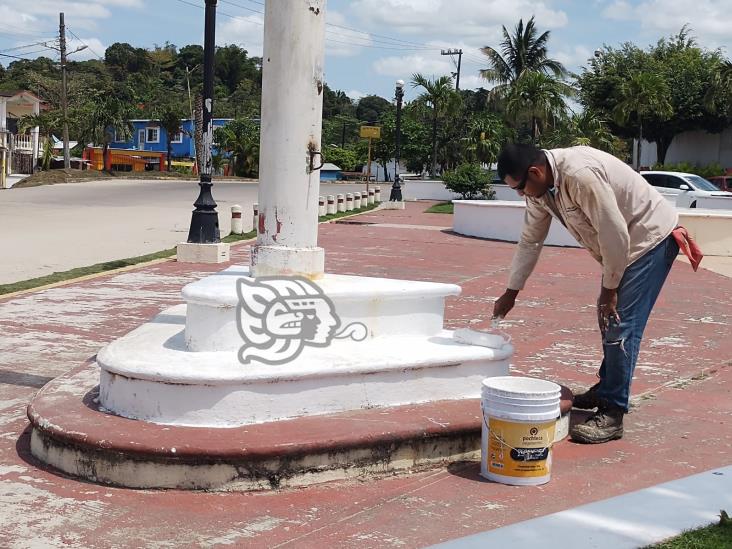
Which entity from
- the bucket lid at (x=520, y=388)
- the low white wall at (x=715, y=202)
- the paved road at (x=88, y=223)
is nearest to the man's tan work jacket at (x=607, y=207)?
the bucket lid at (x=520, y=388)

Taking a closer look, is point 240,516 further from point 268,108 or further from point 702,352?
point 702,352

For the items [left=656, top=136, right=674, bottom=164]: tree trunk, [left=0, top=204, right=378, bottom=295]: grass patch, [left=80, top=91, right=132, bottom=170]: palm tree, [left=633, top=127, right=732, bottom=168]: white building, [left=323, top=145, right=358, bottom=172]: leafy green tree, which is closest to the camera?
[left=0, top=204, right=378, bottom=295]: grass patch

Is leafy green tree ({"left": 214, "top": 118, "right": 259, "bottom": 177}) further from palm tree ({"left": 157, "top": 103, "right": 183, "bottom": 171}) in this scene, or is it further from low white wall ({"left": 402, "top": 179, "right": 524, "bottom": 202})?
A: low white wall ({"left": 402, "top": 179, "right": 524, "bottom": 202})

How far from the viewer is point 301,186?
210 inches

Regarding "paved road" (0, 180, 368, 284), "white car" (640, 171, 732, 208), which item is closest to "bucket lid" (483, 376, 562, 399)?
"paved road" (0, 180, 368, 284)

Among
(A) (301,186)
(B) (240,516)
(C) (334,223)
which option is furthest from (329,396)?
(C) (334,223)

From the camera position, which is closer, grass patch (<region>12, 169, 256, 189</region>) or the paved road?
the paved road

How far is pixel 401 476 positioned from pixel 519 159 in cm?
168

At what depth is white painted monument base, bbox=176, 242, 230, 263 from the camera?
13.9 meters

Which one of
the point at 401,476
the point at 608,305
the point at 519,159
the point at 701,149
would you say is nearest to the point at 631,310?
the point at 608,305

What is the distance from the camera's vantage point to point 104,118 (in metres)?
62.7

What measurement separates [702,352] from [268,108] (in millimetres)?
4498

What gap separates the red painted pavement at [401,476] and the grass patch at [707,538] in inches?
24.7

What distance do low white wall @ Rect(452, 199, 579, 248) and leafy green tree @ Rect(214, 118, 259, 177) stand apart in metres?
41.2
